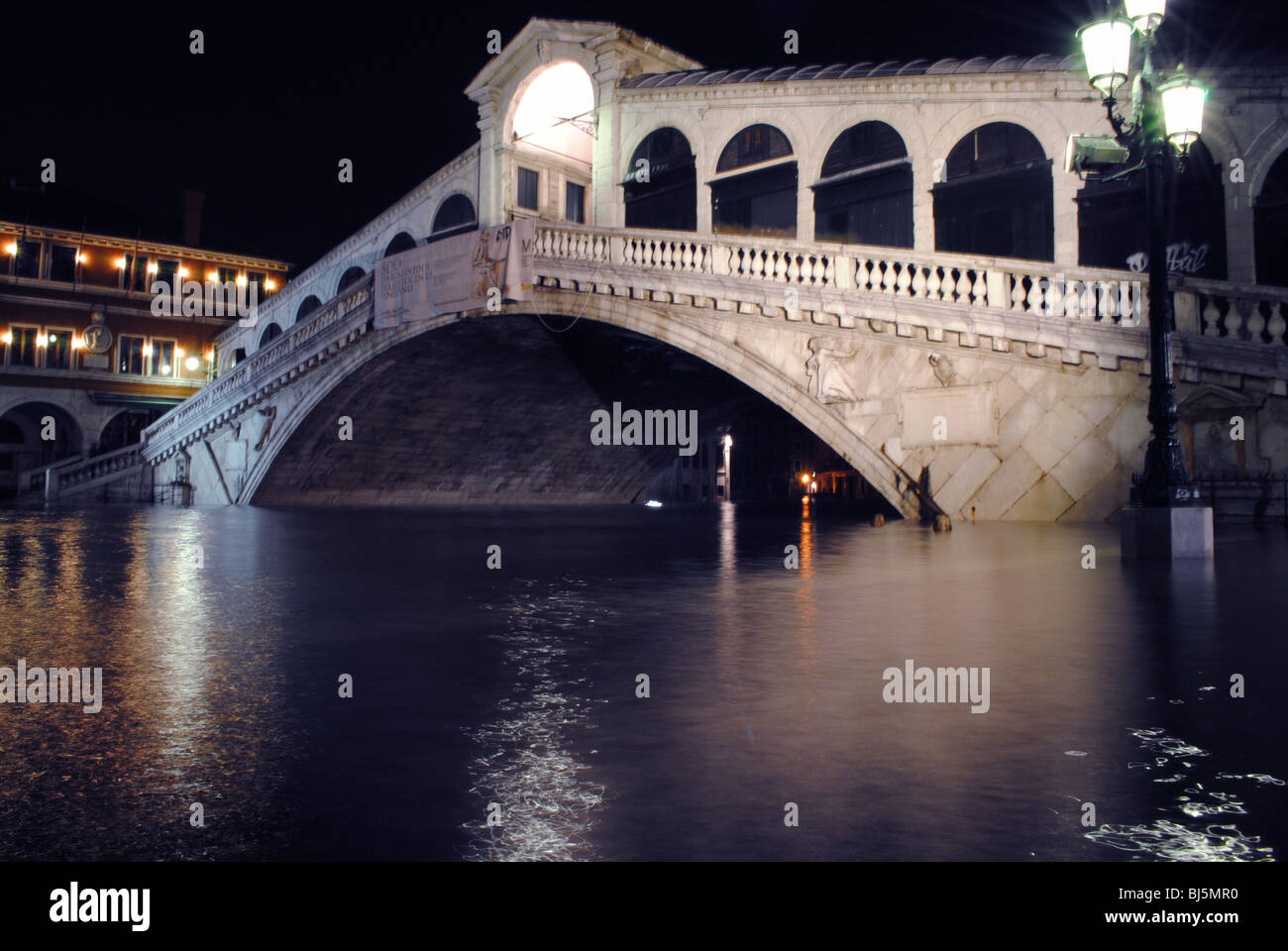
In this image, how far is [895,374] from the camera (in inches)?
609

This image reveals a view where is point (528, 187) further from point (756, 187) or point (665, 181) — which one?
point (756, 187)

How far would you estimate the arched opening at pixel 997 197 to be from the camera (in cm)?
1900

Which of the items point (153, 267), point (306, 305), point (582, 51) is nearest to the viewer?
point (582, 51)

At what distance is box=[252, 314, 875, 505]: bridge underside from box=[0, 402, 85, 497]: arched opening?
56.2 ft

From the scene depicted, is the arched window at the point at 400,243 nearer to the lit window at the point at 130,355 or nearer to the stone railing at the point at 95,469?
the stone railing at the point at 95,469

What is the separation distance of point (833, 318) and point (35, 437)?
38498 millimetres

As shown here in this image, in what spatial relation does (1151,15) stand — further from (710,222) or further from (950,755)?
(710,222)

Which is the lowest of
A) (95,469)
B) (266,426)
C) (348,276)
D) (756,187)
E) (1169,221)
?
(95,469)

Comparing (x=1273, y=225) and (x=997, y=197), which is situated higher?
(x=997, y=197)

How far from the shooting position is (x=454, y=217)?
31.1 meters

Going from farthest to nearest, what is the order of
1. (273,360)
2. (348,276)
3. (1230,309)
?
(348,276)
(273,360)
(1230,309)

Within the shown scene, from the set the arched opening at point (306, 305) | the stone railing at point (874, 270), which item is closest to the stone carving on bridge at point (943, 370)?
the stone railing at point (874, 270)

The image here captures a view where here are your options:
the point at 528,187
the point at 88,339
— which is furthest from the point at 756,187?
the point at 88,339

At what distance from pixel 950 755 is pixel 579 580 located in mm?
4790
